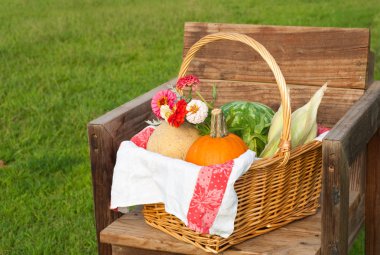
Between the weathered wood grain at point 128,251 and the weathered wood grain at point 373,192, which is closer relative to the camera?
the weathered wood grain at point 128,251

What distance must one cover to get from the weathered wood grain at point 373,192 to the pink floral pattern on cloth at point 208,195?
3.23 ft

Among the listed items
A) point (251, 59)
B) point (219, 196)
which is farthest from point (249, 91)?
point (219, 196)

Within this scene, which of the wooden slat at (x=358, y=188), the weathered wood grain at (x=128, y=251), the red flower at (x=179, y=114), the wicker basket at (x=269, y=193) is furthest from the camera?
the wooden slat at (x=358, y=188)

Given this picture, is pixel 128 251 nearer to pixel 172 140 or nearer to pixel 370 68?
pixel 172 140

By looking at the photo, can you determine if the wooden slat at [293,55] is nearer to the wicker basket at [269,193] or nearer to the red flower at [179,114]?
the wicker basket at [269,193]

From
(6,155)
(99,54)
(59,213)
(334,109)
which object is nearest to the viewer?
(334,109)

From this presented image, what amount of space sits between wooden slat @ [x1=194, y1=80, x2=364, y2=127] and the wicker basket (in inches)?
18.9

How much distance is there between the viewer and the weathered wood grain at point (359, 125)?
2326mm

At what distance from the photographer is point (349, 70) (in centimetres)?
304

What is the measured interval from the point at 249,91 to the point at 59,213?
1535mm

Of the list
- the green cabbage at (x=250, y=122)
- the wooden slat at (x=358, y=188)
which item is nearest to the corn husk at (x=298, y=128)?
the green cabbage at (x=250, y=122)

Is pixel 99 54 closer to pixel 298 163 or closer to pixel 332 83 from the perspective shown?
pixel 332 83

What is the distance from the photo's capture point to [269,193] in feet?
8.04

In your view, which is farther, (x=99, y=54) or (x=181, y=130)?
(x=99, y=54)
